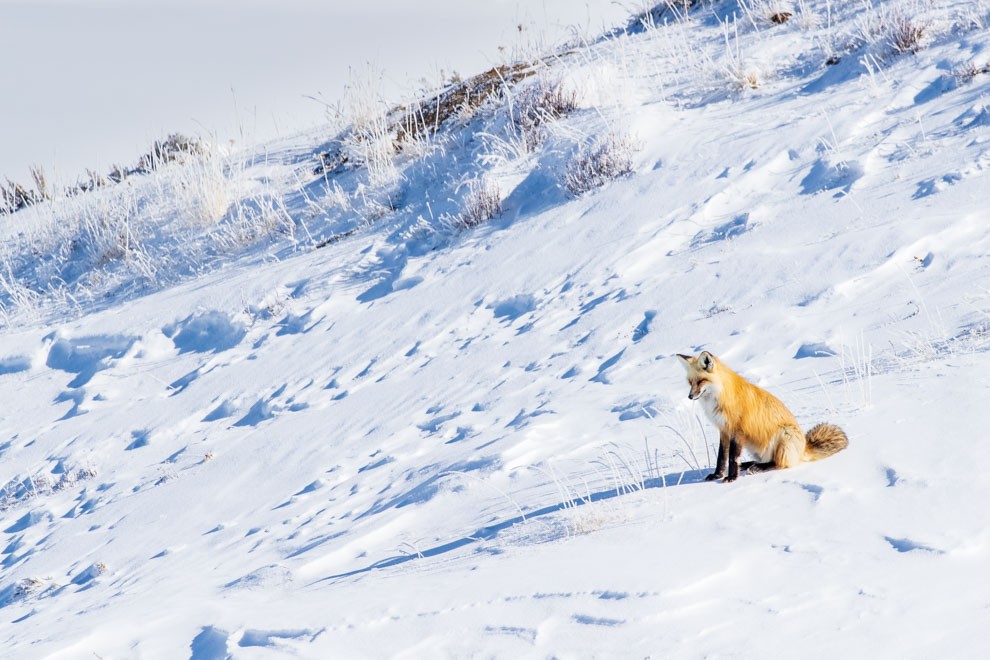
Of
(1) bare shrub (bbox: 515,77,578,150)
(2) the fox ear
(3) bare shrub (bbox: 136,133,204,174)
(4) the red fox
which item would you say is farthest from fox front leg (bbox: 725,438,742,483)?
(3) bare shrub (bbox: 136,133,204,174)

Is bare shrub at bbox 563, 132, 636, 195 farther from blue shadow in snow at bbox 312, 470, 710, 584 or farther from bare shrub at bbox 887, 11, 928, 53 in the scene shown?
blue shadow in snow at bbox 312, 470, 710, 584

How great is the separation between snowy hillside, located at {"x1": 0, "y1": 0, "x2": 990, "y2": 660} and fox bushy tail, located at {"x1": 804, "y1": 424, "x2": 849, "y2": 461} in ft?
0.23

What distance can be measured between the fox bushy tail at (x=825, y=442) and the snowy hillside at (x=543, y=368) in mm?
70

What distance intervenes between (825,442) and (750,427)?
0.31 m

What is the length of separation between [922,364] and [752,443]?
1.24 meters

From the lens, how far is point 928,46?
29.4 feet

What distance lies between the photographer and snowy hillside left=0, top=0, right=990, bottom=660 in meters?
3.10

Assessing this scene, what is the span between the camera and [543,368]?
259 inches

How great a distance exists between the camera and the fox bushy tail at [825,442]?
12.5 feet

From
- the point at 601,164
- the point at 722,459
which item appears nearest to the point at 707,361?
the point at 722,459

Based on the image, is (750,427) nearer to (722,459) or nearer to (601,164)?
(722,459)

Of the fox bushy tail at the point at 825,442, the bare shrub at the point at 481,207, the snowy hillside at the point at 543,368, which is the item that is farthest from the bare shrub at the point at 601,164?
the fox bushy tail at the point at 825,442

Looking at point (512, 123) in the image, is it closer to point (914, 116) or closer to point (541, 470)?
point (914, 116)

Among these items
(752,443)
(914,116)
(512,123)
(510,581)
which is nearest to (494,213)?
(512,123)
